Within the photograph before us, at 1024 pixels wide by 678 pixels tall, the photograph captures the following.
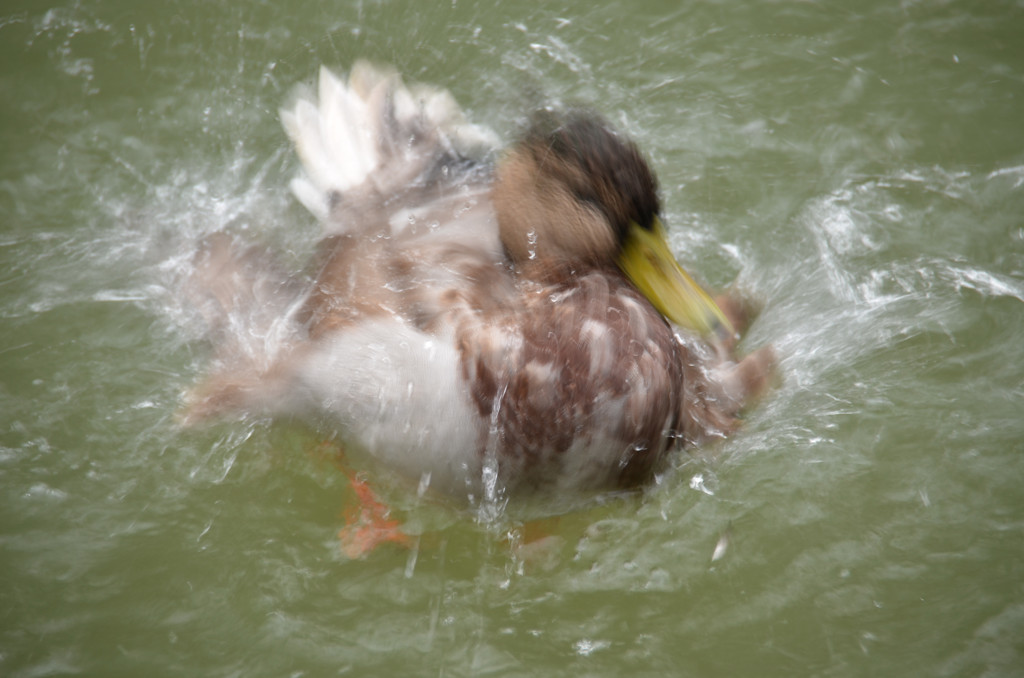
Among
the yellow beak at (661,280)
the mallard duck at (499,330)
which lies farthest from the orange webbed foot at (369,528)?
the yellow beak at (661,280)

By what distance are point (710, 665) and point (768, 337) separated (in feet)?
4.00

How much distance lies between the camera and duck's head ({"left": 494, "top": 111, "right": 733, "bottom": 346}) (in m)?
2.56

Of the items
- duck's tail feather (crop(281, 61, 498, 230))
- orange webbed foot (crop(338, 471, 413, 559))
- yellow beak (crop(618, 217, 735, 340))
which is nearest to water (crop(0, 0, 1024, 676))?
orange webbed foot (crop(338, 471, 413, 559))

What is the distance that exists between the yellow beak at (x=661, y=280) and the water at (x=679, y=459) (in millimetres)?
589

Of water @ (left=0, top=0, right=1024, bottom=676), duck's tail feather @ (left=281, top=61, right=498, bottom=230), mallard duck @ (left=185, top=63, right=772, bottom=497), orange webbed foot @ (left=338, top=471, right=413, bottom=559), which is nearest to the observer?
mallard duck @ (left=185, top=63, right=772, bottom=497)

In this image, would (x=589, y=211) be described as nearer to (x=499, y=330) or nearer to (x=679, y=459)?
(x=499, y=330)

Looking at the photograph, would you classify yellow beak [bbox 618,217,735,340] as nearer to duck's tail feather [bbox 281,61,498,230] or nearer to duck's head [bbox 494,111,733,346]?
duck's head [bbox 494,111,733,346]

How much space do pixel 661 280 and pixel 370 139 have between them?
124 cm

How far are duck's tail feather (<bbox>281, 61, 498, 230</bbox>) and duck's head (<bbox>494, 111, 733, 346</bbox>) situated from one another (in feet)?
1.79

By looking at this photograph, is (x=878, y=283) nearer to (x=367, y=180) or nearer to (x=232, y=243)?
(x=367, y=180)

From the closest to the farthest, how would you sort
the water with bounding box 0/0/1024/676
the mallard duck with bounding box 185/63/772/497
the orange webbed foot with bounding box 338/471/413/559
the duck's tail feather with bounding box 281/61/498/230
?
1. the mallard duck with bounding box 185/63/772/497
2. the water with bounding box 0/0/1024/676
3. the orange webbed foot with bounding box 338/471/413/559
4. the duck's tail feather with bounding box 281/61/498/230

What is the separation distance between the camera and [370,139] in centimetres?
323

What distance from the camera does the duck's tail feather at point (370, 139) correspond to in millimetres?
3176

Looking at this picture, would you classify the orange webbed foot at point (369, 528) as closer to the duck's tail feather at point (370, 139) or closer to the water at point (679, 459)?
the water at point (679, 459)
